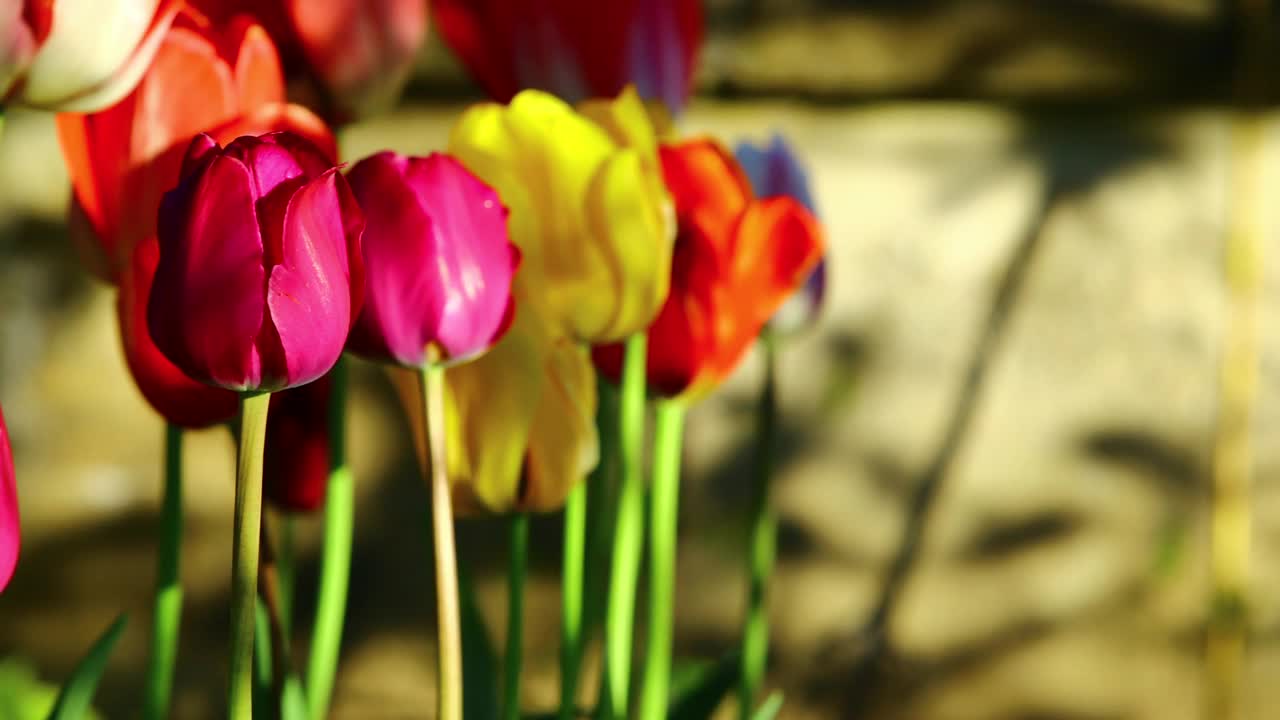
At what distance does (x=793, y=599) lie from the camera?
0.95 metres

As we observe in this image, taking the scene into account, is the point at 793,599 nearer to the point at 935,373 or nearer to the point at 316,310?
the point at 935,373

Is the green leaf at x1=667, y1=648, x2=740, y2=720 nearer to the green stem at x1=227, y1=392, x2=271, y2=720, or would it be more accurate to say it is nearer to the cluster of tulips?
the cluster of tulips

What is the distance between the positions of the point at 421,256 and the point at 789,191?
0.25m

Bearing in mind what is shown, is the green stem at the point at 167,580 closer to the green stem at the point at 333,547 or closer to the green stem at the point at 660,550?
the green stem at the point at 333,547

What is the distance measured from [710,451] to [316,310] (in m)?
0.65

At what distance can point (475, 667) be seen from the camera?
1.68 feet

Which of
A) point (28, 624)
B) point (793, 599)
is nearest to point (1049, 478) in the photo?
point (793, 599)

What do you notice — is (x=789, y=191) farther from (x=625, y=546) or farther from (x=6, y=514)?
(x=6, y=514)

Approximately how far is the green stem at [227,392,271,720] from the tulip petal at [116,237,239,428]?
0.25 feet

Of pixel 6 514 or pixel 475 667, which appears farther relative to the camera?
pixel 475 667

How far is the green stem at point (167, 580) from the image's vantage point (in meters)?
0.42

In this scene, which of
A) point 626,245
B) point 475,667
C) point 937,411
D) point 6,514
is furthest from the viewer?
point 937,411

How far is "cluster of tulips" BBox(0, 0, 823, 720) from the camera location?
31 cm

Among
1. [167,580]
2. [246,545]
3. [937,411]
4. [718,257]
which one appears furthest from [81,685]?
[937,411]
